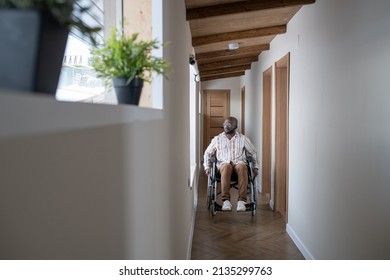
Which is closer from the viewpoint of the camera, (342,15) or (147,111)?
(147,111)

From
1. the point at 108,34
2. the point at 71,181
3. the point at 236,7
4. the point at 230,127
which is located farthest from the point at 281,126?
the point at 71,181

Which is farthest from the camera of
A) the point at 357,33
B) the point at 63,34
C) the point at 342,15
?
the point at 342,15

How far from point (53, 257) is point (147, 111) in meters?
0.66

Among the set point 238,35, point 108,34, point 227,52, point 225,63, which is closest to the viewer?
point 108,34

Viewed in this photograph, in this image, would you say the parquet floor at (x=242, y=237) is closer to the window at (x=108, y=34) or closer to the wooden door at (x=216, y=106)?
the window at (x=108, y=34)

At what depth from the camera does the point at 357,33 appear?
2.26 meters

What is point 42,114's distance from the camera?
0.48m

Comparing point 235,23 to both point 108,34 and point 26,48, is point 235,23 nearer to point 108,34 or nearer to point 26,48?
point 108,34

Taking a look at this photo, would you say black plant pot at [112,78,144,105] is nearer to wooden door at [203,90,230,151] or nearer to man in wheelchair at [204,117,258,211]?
man in wheelchair at [204,117,258,211]

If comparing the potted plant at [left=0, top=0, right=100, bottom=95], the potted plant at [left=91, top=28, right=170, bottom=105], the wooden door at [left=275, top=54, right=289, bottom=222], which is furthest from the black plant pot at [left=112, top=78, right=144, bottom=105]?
the wooden door at [left=275, top=54, right=289, bottom=222]

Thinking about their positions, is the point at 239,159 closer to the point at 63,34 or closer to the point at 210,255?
the point at 210,255

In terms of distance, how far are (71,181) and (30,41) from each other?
0.22 meters

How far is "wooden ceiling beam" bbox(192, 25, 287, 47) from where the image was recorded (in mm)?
4504
